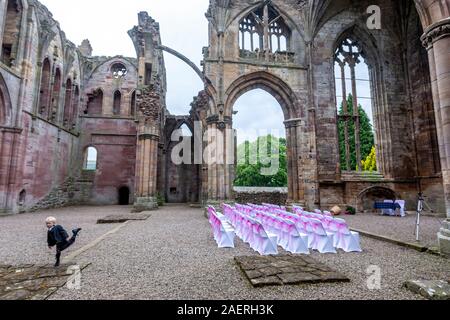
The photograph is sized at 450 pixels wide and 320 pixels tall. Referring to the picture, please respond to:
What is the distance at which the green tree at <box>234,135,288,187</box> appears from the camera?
39750mm

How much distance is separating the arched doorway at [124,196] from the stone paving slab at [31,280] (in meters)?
17.7

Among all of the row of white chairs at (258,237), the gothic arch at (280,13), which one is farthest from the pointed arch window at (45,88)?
the row of white chairs at (258,237)

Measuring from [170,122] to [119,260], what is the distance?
21.0 meters

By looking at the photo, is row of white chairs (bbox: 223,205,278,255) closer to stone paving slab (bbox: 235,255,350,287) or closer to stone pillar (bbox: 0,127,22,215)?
stone paving slab (bbox: 235,255,350,287)

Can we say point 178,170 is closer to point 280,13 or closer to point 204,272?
point 280,13

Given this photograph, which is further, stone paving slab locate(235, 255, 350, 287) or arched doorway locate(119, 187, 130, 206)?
arched doorway locate(119, 187, 130, 206)

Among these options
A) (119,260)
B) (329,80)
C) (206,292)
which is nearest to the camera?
(206,292)

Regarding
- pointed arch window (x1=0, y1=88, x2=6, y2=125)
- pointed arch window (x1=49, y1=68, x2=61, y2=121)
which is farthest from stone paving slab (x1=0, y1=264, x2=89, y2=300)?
pointed arch window (x1=49, y1=68, x2=61, y2=121)

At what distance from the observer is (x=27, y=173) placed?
14.1 metres

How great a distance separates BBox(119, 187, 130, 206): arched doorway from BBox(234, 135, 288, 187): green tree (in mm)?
21070

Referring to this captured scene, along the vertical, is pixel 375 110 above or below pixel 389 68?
below

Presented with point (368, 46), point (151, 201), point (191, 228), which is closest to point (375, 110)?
point (368, 46)

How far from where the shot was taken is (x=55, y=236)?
13.1 ft
